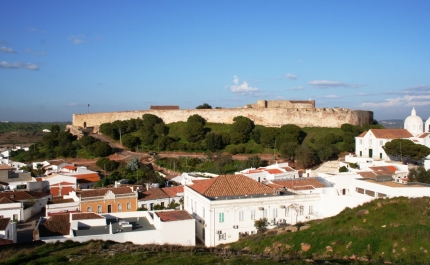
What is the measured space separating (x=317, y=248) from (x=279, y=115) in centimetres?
2773

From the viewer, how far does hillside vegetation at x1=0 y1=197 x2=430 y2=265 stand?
332 inches

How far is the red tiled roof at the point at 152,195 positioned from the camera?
64.1ft

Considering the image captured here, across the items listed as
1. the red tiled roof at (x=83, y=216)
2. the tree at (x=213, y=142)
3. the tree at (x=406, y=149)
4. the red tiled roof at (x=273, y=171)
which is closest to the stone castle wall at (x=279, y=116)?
the tree at (x=213, y=142)

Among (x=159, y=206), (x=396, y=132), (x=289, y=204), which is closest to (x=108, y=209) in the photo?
(x=159, y=206)

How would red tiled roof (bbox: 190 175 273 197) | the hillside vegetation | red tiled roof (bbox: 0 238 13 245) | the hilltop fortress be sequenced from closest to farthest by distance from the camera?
the hillside vegetation → red tiled roof (bbox: 0 238 13 245) → red tiled roof (bbox: 190 175 273 197) → the hilltop fortress

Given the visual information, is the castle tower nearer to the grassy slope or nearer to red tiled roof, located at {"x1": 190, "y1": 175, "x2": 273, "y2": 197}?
red tiled roof, located at {"x1": 190, "y1": 175, "x2": 273, "y2": 197}

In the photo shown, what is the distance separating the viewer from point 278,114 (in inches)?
1475

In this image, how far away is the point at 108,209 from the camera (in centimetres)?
1866

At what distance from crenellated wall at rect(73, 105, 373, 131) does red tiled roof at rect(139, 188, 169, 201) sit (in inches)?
761

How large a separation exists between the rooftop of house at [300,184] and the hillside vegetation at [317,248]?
4.13m

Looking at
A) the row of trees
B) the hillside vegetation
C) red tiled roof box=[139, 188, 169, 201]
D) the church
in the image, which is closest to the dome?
the church

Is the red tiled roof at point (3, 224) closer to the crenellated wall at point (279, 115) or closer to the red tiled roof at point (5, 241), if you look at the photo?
the red tiled roof at point (5, 241)

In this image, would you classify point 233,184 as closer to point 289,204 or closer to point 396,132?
point 289,204

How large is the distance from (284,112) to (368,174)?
A: 59.9 feet
